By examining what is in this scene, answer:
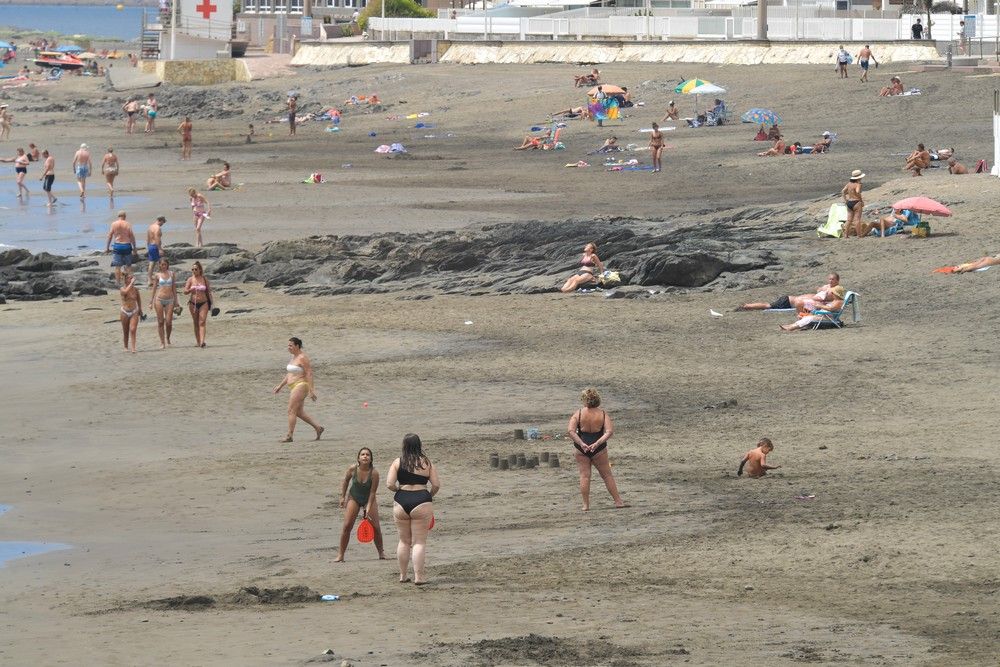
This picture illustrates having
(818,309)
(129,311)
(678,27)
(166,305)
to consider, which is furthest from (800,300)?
(678,27)

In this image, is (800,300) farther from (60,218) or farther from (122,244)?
(60,218)

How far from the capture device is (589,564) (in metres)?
12.1

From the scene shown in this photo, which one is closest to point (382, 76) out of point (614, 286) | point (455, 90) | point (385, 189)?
point (455, 90)

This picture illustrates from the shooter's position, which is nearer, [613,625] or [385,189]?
[613,625]

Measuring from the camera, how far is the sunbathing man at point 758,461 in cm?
1443

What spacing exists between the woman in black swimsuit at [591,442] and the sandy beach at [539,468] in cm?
33

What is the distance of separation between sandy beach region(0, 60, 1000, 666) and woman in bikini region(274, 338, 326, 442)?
0.88 ft

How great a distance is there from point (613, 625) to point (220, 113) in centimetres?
5670

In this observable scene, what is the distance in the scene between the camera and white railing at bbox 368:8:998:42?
5678cm

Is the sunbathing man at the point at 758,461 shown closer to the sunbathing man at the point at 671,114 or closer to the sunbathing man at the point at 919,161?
the sunbathing man at the point at 919,161

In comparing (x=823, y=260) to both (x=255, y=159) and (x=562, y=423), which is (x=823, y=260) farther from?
(x=255, y=159)

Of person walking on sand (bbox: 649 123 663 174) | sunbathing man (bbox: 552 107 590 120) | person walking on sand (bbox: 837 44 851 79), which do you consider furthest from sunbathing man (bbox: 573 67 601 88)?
person walking on sand (bbox: 649 123 663 174)

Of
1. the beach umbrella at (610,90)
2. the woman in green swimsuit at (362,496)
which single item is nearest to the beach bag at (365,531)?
the woman in green swimsuit at (362,496)

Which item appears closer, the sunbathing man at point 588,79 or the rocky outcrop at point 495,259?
the rocky outcrop at point 495,259
